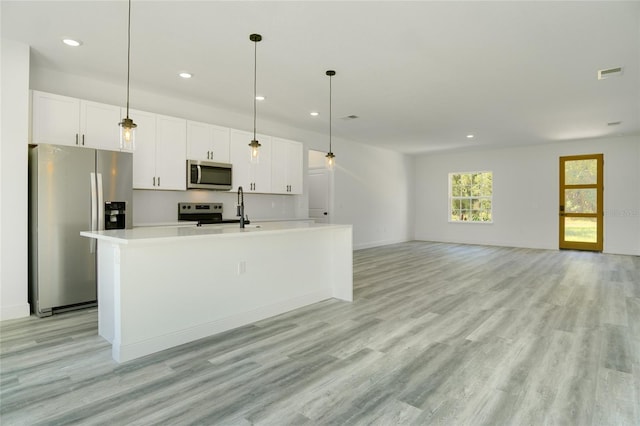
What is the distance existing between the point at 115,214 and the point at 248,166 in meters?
2.22

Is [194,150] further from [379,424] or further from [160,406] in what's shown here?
[379,424]

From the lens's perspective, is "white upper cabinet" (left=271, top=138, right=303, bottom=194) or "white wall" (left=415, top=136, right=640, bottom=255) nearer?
"white upper cabinet" (left=271, top=138, right=303, bottom=194)

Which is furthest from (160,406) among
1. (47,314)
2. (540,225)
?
→ (540,225)

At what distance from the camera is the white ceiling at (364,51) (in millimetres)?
2885

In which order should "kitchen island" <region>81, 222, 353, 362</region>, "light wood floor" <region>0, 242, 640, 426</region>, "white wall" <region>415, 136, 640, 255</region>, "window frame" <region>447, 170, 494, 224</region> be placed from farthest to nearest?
"window frame" <region>447, 170, 494, 224</region> < "white wall" <region>415, 136, 640, 255</region> < "kitchen island" <region>81, 222, 353, 362</region> < "light wood floor" <region>0, 242, 640, 426</region>

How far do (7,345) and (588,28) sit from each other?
554cm

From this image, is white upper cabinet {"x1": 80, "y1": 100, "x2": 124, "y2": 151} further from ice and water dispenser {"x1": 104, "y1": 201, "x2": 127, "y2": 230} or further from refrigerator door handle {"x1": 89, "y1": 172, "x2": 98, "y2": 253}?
ice and water dispenser {"x1": 104, "y1": 201, "x2": 127, "y2": 230}

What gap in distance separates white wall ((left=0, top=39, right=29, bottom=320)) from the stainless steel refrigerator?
0.34 feet

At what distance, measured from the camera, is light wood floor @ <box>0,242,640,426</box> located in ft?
6.27

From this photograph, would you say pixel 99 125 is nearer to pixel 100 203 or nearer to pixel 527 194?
pixel 100 203

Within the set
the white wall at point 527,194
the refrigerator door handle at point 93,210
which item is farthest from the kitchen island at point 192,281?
the white wall at point 527,194

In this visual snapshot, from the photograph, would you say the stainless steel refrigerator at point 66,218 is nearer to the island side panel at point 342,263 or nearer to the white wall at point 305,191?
the white wall at point 305,191

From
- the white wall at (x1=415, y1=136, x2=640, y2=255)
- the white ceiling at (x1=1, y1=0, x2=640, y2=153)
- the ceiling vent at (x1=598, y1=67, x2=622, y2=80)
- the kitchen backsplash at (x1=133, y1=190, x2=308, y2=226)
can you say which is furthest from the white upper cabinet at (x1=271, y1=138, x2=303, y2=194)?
the white wall at (x1=415, y1=136, x2=640, y2=255)

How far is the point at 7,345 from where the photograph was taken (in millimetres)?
2803
